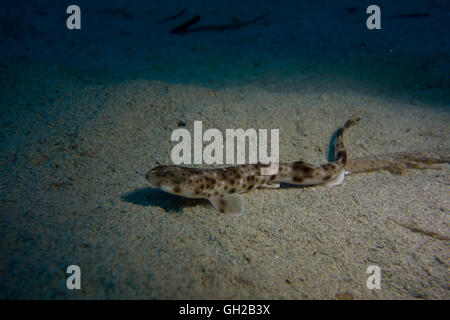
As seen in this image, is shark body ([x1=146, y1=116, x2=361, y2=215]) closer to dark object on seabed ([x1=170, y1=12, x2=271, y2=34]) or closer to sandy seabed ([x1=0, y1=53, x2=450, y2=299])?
sandy seabed ([x1=0, y1=53, x2=450, y2=299])

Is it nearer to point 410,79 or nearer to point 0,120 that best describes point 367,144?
point 410,79

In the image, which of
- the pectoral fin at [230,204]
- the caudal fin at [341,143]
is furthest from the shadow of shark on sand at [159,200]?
the caudal fin at [341,143]

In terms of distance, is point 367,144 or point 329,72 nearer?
point 367,144

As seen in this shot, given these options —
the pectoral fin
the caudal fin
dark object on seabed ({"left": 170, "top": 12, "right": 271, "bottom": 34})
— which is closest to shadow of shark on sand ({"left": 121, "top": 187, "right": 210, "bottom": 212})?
the pectoral fin

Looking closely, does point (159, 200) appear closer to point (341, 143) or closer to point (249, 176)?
point (249, 176)

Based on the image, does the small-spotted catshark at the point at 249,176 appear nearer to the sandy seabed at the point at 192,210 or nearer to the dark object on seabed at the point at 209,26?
the sandy seabed at the point at 192,210

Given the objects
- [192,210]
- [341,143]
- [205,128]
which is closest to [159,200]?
[192,210]

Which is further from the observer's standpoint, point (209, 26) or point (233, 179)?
point (209, 26)
